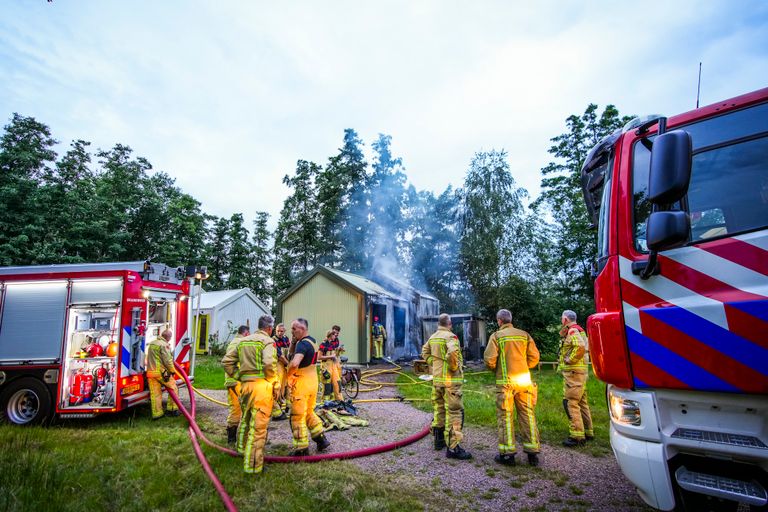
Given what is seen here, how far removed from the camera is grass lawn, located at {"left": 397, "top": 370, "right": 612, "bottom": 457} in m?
6.08

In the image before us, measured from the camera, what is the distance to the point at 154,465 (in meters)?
4.84

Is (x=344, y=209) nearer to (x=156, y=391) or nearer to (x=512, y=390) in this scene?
(x=156, y=391)

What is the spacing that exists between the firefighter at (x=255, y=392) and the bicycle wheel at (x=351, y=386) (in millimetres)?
4672

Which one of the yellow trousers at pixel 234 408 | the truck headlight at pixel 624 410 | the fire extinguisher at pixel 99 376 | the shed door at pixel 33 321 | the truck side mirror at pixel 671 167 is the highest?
the truck side mirror at pixel 671 167

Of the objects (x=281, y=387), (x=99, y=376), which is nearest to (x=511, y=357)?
(x=281, y=387)

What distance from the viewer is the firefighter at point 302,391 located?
521 centimetres

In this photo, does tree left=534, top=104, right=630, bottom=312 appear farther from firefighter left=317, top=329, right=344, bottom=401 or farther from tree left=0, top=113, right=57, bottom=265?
tree left=0, top=113, right=57, bottom=265

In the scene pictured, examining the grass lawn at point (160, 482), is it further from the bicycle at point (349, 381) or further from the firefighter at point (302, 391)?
the bicycle at point (349, 381)

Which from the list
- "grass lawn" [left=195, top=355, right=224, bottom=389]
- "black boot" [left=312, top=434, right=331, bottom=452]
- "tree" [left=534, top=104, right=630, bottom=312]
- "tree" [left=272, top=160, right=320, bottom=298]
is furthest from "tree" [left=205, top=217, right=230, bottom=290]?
"black boot" [left=312, top=434, right=331, bottom=452]

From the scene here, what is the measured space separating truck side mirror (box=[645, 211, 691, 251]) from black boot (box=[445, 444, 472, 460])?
163 inches

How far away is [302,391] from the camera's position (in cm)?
527

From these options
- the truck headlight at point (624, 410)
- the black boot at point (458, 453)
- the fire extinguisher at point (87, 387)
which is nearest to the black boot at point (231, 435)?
the fire extinguisher at point (87, 387)

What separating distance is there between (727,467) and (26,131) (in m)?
40.5

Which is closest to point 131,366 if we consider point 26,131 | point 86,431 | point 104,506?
point 86,431
